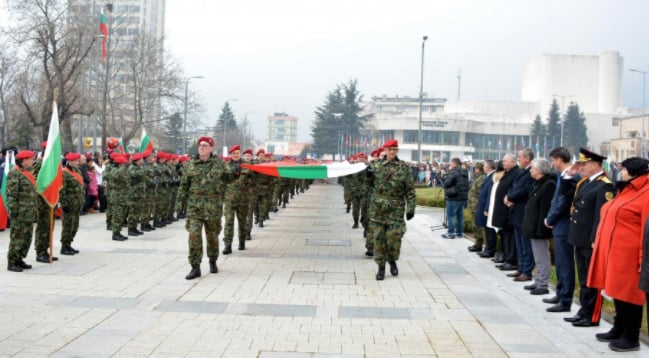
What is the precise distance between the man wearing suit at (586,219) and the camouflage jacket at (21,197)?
8.08 metres

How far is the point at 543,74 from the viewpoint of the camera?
131375mm

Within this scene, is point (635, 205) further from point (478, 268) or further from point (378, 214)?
point (478, 268)

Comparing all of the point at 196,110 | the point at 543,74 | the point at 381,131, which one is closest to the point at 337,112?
the point at 381,131

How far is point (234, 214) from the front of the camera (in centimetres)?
1265

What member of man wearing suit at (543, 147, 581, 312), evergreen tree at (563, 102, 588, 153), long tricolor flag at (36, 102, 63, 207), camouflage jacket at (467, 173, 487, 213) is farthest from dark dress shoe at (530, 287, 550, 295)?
evergreen tree at (563, 102, 588, 153)

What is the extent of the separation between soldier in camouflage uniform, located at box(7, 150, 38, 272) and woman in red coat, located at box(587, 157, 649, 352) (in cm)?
842

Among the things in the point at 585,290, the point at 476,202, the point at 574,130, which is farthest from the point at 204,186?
the point at 574,130

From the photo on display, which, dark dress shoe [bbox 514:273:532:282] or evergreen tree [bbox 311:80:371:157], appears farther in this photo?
evergreen tree [bbox 311:80:371:157]

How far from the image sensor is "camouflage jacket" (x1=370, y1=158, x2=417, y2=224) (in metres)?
9.86

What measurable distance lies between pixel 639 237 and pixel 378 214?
4363mm

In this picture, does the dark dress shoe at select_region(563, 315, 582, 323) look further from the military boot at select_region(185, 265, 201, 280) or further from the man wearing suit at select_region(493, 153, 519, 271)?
the military boot at select_region(185, 265, 201, 280)

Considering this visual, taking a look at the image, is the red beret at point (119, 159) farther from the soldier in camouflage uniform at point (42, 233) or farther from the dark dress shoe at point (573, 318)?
the dark dress shoe at point (573, 318)

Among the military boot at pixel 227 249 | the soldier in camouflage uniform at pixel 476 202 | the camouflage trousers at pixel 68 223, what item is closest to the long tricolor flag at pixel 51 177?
the camouflage trousers at pixel 68 223

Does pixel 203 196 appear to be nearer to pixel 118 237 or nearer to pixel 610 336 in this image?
pixel 118 237
